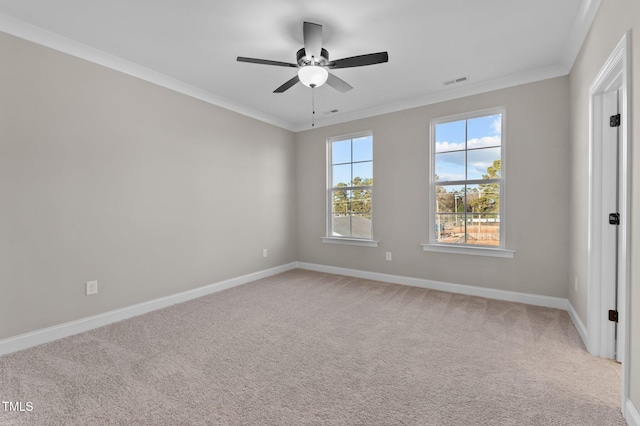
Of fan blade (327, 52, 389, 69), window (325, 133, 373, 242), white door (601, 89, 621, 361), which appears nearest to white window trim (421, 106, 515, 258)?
window (325, 133, 373, 242)

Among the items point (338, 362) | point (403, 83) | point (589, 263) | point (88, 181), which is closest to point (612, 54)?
point (589, 263)

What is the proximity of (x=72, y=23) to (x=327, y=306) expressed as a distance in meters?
3.49

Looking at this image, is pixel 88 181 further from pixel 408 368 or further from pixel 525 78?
pixel 525 78

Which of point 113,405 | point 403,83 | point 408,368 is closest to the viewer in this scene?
point 113,405

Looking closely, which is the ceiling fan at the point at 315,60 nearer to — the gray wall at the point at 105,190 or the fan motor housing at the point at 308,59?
the fan motor housing at the point at 308,59

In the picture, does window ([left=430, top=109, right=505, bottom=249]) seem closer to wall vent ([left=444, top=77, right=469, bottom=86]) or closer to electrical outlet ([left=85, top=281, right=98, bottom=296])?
wall vent ([left=444, top=77, right=469, bottom=86])

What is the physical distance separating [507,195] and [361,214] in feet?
6.61

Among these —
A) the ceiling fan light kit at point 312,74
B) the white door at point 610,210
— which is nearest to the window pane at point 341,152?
the ceiling fan light kit at point 312,74

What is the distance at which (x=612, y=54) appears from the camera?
5.60 feet

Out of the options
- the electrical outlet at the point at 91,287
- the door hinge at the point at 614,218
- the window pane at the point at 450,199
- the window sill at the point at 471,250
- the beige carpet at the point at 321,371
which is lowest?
the beige carpet at the point at 321,371

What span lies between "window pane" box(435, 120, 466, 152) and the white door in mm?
1643

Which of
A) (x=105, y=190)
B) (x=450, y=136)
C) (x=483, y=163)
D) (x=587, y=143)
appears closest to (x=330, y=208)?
(x=450, y=136)

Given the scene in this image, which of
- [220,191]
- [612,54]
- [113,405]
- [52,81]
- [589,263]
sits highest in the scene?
[52,81]

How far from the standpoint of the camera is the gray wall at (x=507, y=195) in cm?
311
